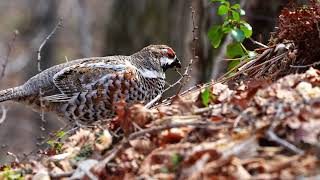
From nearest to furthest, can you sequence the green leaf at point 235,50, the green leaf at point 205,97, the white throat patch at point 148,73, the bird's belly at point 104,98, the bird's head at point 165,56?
1. the green leaf at point 205,97
2. the green leaf at point 235,50
3. the bird's belly at point 104,98
4. the white throat patch at point 148,73
5. the bird's head at point 165,56

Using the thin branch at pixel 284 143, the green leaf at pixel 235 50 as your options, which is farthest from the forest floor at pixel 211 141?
the green leaf at pixel 235 50

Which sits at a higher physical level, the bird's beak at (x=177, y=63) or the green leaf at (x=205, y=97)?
the bird's beak at (x=177, y=63)

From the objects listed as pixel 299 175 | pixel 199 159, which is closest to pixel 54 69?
pixel 199 159

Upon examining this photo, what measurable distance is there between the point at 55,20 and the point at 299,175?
1629 cm

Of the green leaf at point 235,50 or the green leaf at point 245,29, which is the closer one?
the green leaf at point 245,29

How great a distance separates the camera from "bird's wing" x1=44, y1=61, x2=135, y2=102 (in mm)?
6668

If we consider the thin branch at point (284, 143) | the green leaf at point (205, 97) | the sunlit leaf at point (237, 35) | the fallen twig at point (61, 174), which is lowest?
the fallen twig at point (61, 174)

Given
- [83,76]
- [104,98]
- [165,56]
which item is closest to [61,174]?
[104,98]

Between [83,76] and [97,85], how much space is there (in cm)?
22

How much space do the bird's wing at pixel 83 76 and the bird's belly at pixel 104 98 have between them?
0.23 feet

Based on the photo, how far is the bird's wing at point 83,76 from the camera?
263 inches

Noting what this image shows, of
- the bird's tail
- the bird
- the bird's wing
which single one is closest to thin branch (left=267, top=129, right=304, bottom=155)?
the bird

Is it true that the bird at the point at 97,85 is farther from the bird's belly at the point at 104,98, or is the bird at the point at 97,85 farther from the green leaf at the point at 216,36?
the green leaf at the point at 216,36

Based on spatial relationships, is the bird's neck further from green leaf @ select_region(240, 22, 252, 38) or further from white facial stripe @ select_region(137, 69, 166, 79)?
green leaf @ select_region(240, 22, 252, 38)
